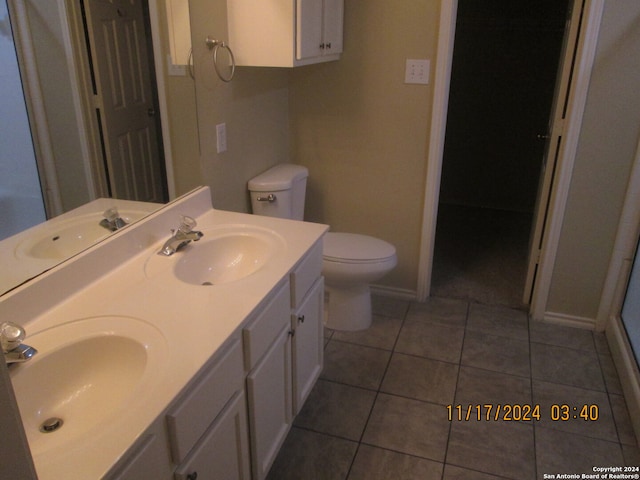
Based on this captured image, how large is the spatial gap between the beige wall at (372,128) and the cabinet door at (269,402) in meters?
1.37

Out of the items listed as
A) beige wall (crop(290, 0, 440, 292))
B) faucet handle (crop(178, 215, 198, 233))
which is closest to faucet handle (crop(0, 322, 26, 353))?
faucet handle (crop(178, 215, 198, 233))

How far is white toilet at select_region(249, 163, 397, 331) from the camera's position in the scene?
101 inches

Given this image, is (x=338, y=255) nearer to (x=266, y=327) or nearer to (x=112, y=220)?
(x=266, y=327)

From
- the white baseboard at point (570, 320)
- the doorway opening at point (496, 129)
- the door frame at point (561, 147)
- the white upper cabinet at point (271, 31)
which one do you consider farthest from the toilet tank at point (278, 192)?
the white baseboard at point (570, 320)

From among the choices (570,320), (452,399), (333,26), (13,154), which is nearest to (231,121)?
(333,26)

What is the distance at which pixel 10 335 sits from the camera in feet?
3.59

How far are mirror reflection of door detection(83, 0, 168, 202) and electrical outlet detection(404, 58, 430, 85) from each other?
1.35m

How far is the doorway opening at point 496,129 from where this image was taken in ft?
12.4

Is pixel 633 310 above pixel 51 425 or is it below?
below

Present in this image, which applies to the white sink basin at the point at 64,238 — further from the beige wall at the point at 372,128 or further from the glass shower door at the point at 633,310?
the glass shower door at the point at 633,310

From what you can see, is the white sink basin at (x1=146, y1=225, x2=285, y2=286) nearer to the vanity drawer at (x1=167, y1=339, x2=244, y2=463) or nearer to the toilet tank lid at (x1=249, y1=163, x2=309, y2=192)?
the vanity drawer at (x1=167, y1=339, x2=244, y2=463)

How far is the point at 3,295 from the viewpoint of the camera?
124 centimetres

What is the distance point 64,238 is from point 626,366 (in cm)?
226

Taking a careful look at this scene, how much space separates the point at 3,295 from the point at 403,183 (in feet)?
6.74
